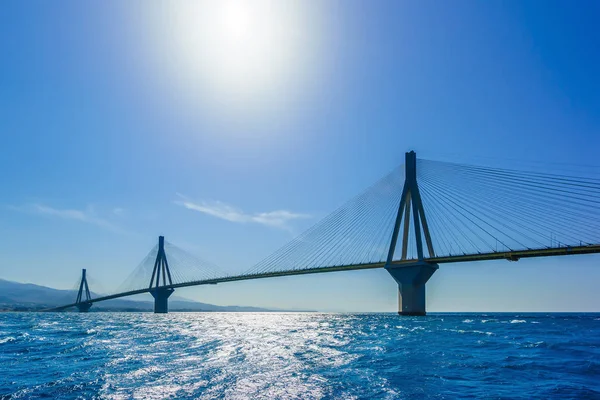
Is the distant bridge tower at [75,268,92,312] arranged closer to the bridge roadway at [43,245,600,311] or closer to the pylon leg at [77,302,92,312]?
the pylon leg at [77,302,92,312]

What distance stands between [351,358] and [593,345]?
46.8 ft

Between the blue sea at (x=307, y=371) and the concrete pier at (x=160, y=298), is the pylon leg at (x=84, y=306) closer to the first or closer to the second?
the concrete pier at (x=160, y=298)

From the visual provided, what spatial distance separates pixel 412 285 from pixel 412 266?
10.3 ft

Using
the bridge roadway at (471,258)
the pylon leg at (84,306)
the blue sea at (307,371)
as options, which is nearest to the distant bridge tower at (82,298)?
the pylon leg at (84,306)

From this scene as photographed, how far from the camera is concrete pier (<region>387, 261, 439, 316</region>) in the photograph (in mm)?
59312

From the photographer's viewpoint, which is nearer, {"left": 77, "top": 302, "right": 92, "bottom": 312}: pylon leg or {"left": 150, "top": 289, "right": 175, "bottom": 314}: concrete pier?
{"left": 150, "top": 289, "right": 175, "bottom": 314}: concrete pier

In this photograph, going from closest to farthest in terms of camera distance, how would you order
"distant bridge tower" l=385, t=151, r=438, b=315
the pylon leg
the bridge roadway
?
1. the bridge roadway
2. "distant bridge tower" l=385, t=151, r=438, b=315
3. the pylon leg

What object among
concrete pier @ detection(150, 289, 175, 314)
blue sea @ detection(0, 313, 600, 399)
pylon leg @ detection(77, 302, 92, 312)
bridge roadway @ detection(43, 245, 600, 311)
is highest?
bridge roadway @ detection(43, 245, 600, 311)

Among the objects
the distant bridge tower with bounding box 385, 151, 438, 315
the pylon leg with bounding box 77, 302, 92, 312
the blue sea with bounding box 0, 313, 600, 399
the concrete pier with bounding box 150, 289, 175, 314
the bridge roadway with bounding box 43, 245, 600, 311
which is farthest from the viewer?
the pylon leg with bounding box 77, 302, 92, 312

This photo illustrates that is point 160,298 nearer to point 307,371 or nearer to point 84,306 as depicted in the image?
point 84,306

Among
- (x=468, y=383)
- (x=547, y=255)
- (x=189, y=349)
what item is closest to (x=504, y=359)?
(x=468, y=383)

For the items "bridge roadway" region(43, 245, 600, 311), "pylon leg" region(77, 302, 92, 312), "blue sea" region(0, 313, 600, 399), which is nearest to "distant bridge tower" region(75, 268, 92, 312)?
"pylon leg" region(77, 302, 92, 312)

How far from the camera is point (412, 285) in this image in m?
60.0

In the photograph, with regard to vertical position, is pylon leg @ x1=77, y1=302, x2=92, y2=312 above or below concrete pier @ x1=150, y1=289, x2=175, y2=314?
below
